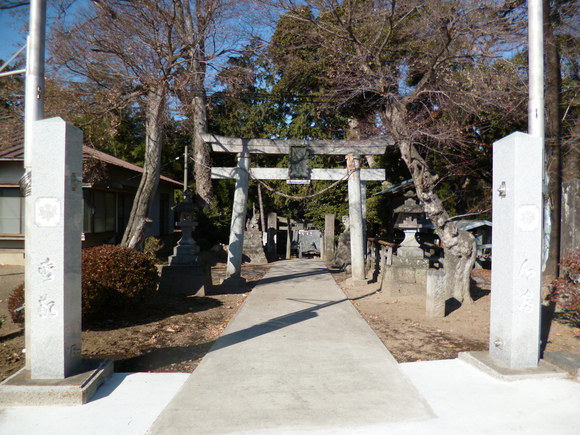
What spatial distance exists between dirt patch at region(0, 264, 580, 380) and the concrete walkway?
0.45m

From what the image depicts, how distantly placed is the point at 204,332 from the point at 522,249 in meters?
4.40

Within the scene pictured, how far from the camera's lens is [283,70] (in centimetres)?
1639

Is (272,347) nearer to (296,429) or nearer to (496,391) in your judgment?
(296,429)

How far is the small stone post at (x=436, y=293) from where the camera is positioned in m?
7.15

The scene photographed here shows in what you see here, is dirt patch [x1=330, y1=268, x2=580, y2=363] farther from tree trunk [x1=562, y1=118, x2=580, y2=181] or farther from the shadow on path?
tree trunk [x1=562, y1=118, x2=580, y2=181]

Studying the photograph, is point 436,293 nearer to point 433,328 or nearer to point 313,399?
point 433,328

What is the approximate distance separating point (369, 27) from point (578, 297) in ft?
27.5

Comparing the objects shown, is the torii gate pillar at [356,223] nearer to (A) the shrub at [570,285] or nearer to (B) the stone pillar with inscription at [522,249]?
(A) the shrub at [570,285]

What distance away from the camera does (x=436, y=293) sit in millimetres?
7160

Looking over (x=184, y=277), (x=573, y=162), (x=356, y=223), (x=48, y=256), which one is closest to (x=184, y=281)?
(x=184, y=277)

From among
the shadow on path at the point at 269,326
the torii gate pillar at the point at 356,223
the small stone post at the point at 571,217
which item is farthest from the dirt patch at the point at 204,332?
the torii gate pillar at the point at 356,223

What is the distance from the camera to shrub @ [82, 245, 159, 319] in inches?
247

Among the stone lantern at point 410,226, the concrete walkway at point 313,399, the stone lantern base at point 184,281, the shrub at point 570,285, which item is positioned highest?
the stone lantern at point 410,226

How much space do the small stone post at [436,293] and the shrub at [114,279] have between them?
4701 mm
